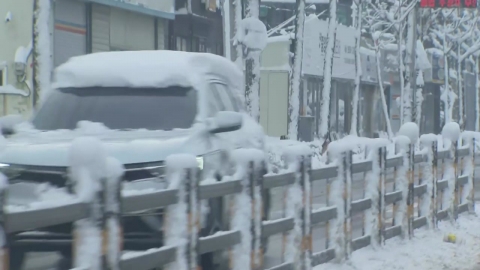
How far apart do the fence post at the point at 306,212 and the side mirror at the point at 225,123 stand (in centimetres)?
68

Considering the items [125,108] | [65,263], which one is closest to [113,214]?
[65,263]

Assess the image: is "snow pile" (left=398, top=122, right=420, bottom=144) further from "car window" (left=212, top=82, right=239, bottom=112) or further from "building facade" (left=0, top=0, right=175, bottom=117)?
"building facade" (left=0, top=0, right=175, bottom=117)

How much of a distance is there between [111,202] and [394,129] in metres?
48.8

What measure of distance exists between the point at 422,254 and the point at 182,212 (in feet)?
15.0

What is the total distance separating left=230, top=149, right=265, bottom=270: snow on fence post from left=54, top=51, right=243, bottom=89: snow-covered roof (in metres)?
1.79

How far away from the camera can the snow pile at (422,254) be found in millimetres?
9164

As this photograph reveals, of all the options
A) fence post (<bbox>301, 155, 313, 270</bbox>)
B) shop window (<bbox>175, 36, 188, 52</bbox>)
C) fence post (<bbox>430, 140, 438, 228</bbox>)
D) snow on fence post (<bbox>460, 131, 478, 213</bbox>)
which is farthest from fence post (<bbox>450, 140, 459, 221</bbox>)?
shop window (<bbox>175, 36, 188, 52</bbox>)

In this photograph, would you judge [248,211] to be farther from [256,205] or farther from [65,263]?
[65,263]

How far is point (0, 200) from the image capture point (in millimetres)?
4469

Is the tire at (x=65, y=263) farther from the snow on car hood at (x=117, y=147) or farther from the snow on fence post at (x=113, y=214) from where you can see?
the snow on car hood at (x=117, y=147)

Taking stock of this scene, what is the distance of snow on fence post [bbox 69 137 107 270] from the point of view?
5137mm

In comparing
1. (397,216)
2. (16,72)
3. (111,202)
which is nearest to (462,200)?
(397,216)

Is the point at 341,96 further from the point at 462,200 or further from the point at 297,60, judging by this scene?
the point at 462,200

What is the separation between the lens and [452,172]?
12539 mm
